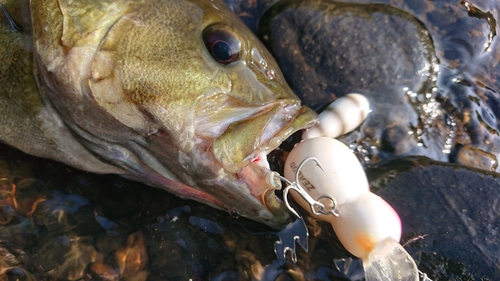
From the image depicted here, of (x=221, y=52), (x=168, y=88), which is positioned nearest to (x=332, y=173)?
(x=221, y=52)

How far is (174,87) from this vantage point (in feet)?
6.80

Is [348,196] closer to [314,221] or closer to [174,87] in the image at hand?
[314,221]

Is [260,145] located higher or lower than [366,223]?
higher

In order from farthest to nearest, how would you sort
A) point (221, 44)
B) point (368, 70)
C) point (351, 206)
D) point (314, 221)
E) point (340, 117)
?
point (368, 70) → point (340, 117) → point (314, 221) → point (351, 206) → point (221, 44)

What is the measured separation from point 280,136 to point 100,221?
1342 millimetres

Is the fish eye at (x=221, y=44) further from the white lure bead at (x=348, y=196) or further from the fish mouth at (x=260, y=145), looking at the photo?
the white lure bead at (x=348, y=196)

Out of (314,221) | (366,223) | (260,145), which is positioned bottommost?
(314,221)

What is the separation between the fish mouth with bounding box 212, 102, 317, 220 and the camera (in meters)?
2.04

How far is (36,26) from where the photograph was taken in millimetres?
2160

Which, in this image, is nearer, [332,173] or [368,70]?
[332,173]

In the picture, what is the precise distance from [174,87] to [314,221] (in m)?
1.29

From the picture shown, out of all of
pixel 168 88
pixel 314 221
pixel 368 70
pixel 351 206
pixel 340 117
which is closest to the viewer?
pixel 168 88

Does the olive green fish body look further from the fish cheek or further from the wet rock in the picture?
the wet rock

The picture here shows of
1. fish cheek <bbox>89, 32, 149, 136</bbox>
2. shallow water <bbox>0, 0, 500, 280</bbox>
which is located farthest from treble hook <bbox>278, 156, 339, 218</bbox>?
fish cheek <bbox>89, 32, 149, 136</bbox>
